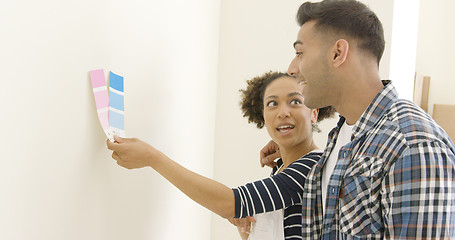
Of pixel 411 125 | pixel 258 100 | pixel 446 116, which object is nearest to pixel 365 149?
pixel 411 125

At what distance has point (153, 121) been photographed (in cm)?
126

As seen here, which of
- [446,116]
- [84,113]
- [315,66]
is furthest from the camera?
[446,116]

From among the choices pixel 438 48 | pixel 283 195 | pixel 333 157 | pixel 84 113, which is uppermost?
pixel 438 48

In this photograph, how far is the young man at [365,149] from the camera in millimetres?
802

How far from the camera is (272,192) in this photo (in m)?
1.15

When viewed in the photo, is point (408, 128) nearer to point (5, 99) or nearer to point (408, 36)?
point (5, 99)

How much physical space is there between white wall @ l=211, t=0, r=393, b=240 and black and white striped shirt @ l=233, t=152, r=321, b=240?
0.83 meters

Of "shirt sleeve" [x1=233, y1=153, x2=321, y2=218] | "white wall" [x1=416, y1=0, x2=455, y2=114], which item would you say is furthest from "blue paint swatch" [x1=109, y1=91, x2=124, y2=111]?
"white wall" [x1=416, y1=0, x2=455, y2=114]

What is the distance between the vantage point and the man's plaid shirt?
0.80 metres

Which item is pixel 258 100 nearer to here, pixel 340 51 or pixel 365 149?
pixel 340 51

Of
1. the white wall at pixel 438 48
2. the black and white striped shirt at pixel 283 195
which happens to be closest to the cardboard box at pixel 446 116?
the white wall at pixel 438 48

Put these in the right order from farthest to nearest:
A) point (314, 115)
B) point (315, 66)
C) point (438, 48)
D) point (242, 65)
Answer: point (438, 48) < point (242, 65) < point (314, 115) < point (315, 66)

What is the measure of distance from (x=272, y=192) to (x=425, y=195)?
1.44 ft

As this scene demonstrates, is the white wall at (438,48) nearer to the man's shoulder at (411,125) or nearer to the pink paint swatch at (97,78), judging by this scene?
the man's shoulder at (411,125)
